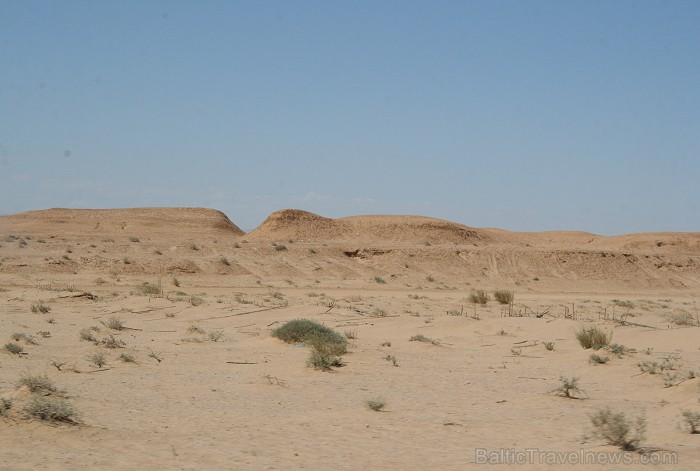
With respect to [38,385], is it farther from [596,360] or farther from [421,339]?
[596,360]

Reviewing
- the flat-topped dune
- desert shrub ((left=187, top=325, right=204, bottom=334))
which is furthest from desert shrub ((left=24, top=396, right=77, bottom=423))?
the flat-topped dune

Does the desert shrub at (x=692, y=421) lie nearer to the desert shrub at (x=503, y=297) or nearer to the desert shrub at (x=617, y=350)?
the desert shrub at (x=617, y=350)

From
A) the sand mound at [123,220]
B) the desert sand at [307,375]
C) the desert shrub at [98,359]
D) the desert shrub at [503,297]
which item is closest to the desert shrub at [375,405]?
the desert sand at [307,375]

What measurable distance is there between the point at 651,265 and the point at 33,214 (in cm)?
5536

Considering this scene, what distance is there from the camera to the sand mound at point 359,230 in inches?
2279

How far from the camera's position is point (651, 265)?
5291cm

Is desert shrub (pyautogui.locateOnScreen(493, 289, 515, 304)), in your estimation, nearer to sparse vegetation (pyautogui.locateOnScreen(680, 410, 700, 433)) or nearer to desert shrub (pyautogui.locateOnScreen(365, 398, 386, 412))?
desert shrub (pyautogui.locateOnScreen(365, 398, 386, 412))

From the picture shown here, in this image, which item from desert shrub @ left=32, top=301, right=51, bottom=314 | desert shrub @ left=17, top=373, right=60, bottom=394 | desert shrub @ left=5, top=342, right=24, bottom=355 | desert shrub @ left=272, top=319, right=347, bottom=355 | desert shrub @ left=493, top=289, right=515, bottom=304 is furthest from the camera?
desert shrub @ left=493, top=289, right=515, bottom=304

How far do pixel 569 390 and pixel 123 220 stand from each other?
6384 cm

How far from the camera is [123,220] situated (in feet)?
232

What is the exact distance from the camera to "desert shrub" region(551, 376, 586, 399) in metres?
11.7

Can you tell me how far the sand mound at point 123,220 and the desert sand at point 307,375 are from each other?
2613 cm

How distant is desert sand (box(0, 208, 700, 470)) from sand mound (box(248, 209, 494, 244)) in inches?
691

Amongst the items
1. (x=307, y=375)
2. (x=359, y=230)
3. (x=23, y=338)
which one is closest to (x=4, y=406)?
(x=307, y=375)
